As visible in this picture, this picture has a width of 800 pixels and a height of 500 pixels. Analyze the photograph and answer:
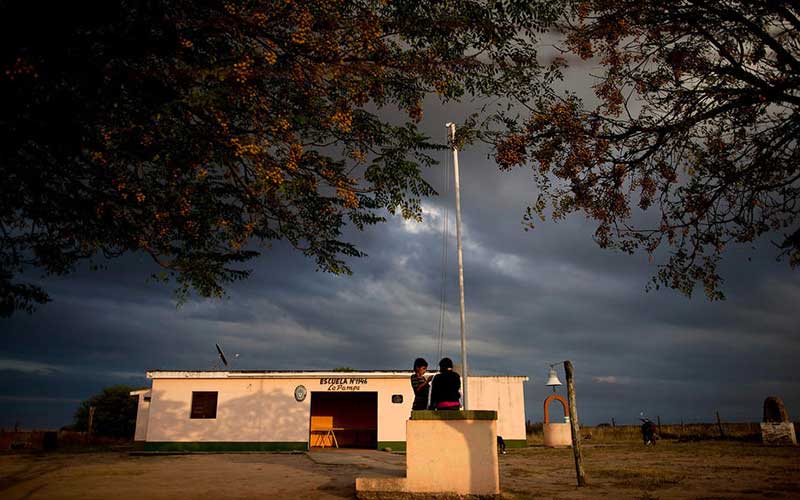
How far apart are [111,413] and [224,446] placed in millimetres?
27913

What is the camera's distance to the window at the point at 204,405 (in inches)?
902

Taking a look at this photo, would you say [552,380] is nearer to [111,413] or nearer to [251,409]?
[251,409]

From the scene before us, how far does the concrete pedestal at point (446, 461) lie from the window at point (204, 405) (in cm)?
1636

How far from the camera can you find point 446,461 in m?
8.65

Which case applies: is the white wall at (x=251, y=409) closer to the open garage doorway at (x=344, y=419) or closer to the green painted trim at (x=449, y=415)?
the open garage doorway at (x=344, y=419)

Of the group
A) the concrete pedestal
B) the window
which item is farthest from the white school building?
the concrete pedestal

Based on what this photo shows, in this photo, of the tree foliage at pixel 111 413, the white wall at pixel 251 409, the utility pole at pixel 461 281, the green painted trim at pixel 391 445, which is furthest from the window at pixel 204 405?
the tree foliage at pixel 111 413

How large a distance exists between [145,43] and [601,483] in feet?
35.6

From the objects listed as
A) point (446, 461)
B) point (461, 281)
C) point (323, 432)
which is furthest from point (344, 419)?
point (446, 461)

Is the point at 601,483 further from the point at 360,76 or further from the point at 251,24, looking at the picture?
the point at 251,24

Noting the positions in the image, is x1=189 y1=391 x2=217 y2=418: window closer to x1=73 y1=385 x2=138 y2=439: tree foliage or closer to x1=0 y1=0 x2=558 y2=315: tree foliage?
x1=0 y1=0 x2=558 y2=315: tree foliage

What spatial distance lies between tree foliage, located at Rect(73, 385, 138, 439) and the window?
2309cm

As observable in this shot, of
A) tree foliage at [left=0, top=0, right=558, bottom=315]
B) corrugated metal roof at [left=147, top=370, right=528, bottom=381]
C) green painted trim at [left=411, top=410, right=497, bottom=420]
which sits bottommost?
green painted trim at [left=411, top=410, right=497, bottom=420]

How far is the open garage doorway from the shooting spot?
93.1 feet
